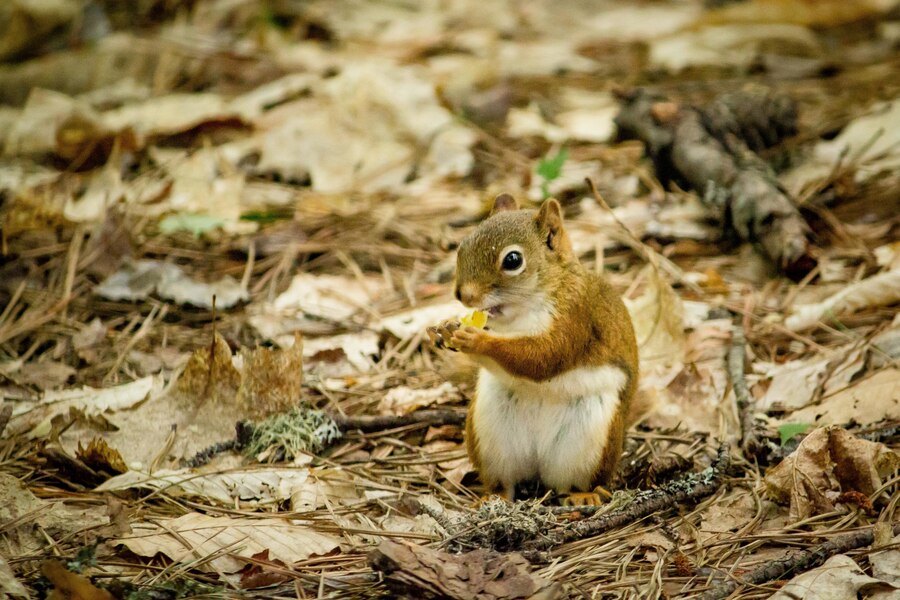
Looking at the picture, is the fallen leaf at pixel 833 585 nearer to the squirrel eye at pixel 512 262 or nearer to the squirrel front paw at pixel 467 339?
the squirrel front paw at pixel 467 339

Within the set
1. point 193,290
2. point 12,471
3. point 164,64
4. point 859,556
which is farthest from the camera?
point 164,64

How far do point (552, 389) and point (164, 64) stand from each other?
4.68m

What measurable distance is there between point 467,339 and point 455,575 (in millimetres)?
789

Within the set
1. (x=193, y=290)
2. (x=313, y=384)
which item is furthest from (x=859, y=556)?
(x=193, y=290)

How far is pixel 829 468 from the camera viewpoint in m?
2.68

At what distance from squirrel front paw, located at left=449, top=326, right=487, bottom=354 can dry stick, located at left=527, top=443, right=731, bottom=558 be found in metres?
0.59

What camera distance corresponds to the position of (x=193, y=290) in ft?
13.6

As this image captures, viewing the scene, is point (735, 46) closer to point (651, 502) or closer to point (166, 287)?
point (166, 287)

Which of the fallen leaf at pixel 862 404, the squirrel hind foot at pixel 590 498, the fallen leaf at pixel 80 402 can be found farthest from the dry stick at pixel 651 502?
the fallen leaf at pixel 80 402

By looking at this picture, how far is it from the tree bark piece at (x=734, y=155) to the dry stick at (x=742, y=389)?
0.45m

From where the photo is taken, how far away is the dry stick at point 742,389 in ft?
10.0

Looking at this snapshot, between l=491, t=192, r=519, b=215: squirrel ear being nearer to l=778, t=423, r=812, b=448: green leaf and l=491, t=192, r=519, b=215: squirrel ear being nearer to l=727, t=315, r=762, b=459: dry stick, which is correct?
l=727, t=315, r=762, b=459: dry stick

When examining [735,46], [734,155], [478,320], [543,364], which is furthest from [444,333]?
[735,46]

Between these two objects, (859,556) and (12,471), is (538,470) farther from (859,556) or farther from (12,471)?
(12,471)
